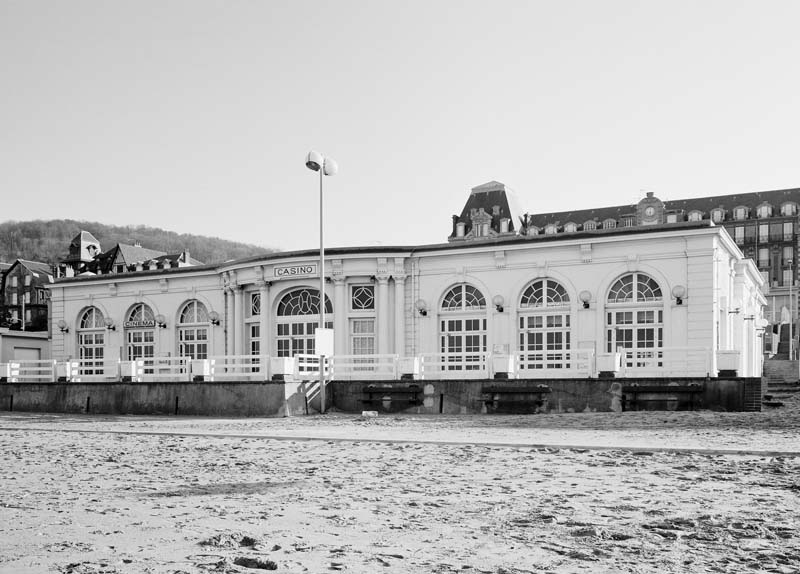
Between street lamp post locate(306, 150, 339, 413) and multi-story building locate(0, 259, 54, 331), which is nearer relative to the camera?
street lamp post locate(306, 150, 339, 413)

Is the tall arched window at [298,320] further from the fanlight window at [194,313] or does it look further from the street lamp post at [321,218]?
the street lamp post at [321,218]

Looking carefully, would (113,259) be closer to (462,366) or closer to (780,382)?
(780,382)

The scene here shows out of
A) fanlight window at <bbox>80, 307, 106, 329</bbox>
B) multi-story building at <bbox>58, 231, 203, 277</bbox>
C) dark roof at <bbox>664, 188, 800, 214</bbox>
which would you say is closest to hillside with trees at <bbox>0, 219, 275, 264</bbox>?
multi-story building at <bbox>58, 231, 203, 277</bbox>

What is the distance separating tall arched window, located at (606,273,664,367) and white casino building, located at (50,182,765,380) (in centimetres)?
3

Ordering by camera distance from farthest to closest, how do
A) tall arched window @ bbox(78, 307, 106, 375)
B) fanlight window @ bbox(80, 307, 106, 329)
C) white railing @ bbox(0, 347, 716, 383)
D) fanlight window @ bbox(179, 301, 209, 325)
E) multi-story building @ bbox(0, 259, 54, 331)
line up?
multi-story building @ bbox(0, 259, 54, 331), fanlight window @ bbox(80, 307, 106, 329), tall arched window @ bbox(78, 307, 106, 375), fanlight window @ bbox(179, 301, 209, 325), white railing @ bbox(0, 347, 716, 383)

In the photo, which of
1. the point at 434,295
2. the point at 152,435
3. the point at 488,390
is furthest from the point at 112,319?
the point at 152,435

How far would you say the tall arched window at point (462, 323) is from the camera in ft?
96.0

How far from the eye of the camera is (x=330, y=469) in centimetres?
994

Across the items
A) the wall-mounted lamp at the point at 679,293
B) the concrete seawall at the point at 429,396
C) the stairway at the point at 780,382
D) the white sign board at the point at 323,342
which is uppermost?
the wall-mounted lamp at the point at 679,293

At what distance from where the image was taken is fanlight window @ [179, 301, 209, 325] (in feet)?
114

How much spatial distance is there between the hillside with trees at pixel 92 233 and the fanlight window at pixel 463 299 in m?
112


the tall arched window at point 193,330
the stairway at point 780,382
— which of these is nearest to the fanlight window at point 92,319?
the tall arched window at point 193,330

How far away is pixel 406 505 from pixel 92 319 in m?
33.6

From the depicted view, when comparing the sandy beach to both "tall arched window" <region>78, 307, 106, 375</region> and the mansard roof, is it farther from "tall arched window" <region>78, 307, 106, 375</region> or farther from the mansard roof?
the mansard roof
